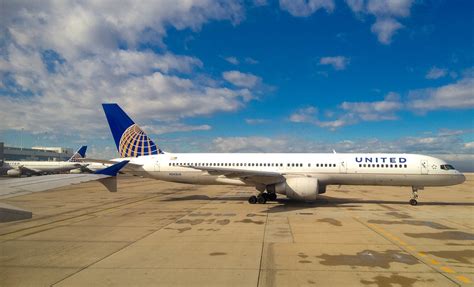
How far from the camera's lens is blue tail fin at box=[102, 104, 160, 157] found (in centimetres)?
2428

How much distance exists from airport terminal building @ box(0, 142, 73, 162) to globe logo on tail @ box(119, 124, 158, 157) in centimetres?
11306

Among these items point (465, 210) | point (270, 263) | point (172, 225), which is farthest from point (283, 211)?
point (465, 210)

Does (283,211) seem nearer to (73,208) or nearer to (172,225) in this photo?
(172,225)

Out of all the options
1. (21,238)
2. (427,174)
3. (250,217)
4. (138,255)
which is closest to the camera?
(138,255)

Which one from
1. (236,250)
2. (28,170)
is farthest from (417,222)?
(28,170)

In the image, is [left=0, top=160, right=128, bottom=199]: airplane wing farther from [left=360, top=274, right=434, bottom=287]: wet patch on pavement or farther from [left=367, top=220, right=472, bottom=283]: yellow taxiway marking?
[left=367, top=220, right=472, bottom=283]: yellow taxiway marking

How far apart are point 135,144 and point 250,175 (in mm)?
10732

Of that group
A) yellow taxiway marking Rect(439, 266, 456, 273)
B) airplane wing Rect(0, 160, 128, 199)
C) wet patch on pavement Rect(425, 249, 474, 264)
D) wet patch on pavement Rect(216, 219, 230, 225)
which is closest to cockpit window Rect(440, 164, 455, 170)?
wet patch on pavement Rect(425, 249, 474, 264)

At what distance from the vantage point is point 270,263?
7742 mm

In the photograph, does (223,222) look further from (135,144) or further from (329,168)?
(135,144)

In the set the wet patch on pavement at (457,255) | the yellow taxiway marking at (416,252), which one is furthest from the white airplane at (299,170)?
the wet patch on pavement at (457,255)

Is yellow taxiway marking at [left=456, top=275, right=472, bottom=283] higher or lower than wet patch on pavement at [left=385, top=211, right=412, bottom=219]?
lower

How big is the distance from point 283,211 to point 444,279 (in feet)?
33.3

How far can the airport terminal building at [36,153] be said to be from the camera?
118m
